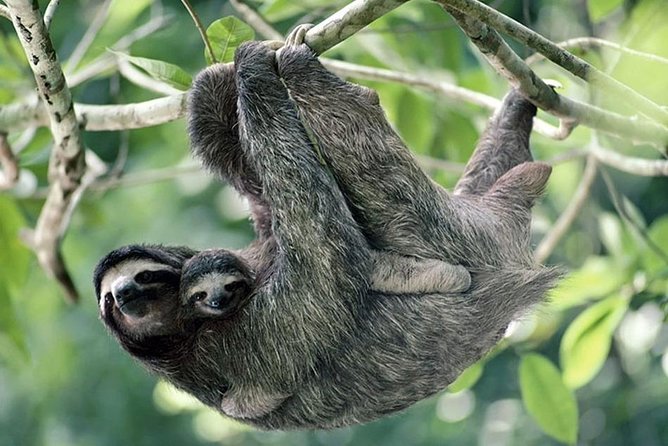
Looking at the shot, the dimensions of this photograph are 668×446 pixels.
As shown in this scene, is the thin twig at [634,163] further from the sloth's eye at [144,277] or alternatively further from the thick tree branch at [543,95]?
the sloth's eye at [144,277]

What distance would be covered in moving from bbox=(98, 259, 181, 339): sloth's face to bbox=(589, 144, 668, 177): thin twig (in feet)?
11.1

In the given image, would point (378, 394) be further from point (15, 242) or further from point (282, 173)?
point (15, 242)

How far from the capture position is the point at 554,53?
559 centimetres

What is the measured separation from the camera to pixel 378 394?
259 inches

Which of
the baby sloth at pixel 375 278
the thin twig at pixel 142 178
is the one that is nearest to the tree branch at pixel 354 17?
the baby sloth at pixel 375 278

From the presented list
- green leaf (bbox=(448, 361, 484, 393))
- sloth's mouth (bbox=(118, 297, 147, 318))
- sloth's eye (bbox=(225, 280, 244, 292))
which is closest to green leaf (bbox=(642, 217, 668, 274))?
green leaf (bbox=(448, 361, 484, 393))

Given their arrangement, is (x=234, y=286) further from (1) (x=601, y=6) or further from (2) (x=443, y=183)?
(2) (x=443, y=183)

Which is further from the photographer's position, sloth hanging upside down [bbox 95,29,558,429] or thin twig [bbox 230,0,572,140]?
thin twig [bbox 230,0,572,140]

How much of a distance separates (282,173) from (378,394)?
60.1 inches

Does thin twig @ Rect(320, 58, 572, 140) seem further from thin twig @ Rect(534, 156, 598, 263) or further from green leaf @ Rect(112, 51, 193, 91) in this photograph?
green leaf @ Rect(112, 51, 193, 91)

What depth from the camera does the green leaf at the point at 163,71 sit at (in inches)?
235

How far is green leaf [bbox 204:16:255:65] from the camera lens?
612 centimetres

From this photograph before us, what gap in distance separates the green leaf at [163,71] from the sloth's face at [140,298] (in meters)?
1.12

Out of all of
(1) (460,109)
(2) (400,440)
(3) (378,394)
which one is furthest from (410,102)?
(2) (400,440)
